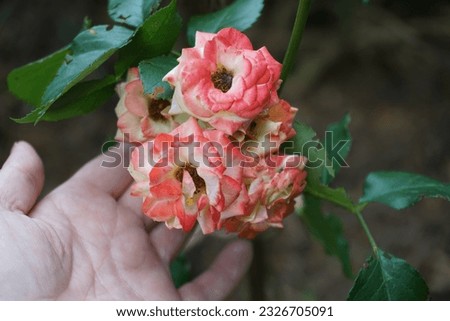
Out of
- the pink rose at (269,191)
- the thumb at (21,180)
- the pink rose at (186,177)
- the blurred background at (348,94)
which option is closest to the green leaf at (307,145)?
the pink rose at (269,191)

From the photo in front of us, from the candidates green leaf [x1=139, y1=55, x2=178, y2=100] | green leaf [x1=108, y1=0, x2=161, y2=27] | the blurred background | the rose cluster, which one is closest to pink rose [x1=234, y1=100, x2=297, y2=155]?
the rose cluster

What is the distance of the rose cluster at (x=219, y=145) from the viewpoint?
694 mm

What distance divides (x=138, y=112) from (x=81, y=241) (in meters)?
0.26

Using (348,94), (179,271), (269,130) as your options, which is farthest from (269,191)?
(348,94)

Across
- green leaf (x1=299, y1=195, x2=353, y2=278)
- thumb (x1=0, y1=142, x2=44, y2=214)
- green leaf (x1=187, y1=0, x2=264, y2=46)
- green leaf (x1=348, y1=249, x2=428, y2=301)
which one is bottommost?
green leaf (x1=299, y1=195, x2=353, y2=278)

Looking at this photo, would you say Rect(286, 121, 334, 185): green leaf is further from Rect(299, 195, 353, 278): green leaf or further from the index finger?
the index finger

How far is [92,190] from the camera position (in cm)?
104

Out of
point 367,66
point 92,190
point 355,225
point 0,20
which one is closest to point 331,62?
point 367,66

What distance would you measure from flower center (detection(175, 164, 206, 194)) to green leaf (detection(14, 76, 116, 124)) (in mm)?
183

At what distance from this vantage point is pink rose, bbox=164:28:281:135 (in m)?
0.69

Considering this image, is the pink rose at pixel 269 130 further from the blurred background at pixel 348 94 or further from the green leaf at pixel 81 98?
the blurred background at pixel 348 94
